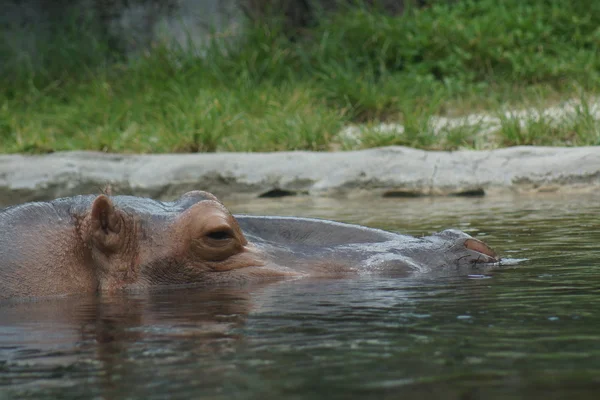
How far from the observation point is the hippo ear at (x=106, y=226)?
3.48 meters

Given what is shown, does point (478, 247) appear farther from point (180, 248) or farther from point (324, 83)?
point (324, 83)

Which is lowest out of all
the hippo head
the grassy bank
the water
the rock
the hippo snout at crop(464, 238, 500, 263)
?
the water

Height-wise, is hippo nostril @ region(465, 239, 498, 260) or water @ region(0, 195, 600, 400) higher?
hippo nostril @ region(465, 239, 498, 260)

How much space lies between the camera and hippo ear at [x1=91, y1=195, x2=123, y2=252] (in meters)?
3.48

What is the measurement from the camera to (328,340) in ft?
8.82

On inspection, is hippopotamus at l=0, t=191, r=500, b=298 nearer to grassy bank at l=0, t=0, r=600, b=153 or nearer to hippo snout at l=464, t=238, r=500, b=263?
hippo snout at l=464, t=238, r=500, b=263

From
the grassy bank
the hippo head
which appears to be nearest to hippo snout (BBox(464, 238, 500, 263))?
the hippo head

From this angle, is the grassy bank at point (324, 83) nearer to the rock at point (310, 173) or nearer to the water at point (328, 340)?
the rock at point (310, 173)

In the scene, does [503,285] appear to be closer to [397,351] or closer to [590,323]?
[590,323]

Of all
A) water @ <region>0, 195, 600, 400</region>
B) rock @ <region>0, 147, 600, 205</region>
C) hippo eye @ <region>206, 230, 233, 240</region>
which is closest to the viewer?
water @ <region>0, 195, 600, 400</region>

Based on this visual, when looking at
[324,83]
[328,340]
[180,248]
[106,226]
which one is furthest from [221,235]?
[324,83]

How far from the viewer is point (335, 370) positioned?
232 centimetres

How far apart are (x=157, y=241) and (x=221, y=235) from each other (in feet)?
0.70

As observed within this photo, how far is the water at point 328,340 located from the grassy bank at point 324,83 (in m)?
5.33
